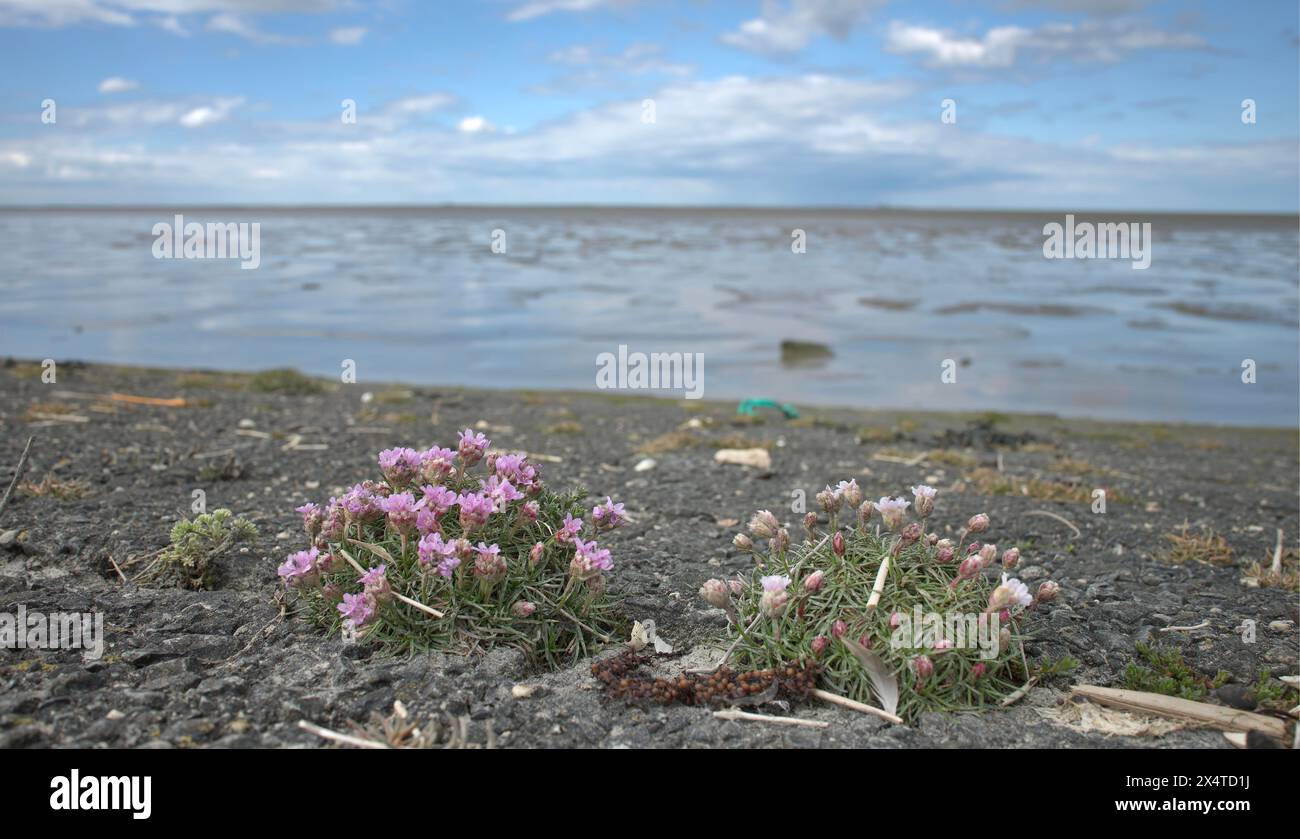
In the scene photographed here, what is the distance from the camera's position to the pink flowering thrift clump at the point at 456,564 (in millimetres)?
3488

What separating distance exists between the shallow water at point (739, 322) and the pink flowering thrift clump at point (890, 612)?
12.1 metres

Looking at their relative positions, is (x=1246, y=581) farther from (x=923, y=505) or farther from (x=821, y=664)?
(x=821, y=664)

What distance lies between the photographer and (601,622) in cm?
397

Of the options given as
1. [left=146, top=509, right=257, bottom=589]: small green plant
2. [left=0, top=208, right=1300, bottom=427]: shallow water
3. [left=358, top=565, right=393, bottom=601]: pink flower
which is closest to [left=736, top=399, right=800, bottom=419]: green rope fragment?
[left=0, top=208, right=1300, bottom=427]: shallow water

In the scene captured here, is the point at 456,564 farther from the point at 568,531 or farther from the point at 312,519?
the point at 312,519

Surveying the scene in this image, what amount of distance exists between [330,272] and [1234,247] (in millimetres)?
54213

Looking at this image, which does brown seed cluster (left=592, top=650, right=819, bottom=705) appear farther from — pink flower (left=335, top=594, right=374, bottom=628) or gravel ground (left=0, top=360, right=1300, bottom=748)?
pink flower (left=335, top=594, right=374, bottom=628)

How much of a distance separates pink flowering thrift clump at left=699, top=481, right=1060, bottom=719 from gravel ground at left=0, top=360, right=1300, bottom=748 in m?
0.14

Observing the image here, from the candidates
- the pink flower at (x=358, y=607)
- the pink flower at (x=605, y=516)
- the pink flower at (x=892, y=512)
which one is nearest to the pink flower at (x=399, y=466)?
the pink flower at (x=358, y=607)

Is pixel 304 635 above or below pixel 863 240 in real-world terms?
below

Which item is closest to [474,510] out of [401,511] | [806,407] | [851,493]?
[401,511]

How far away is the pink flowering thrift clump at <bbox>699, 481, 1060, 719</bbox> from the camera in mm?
3287
